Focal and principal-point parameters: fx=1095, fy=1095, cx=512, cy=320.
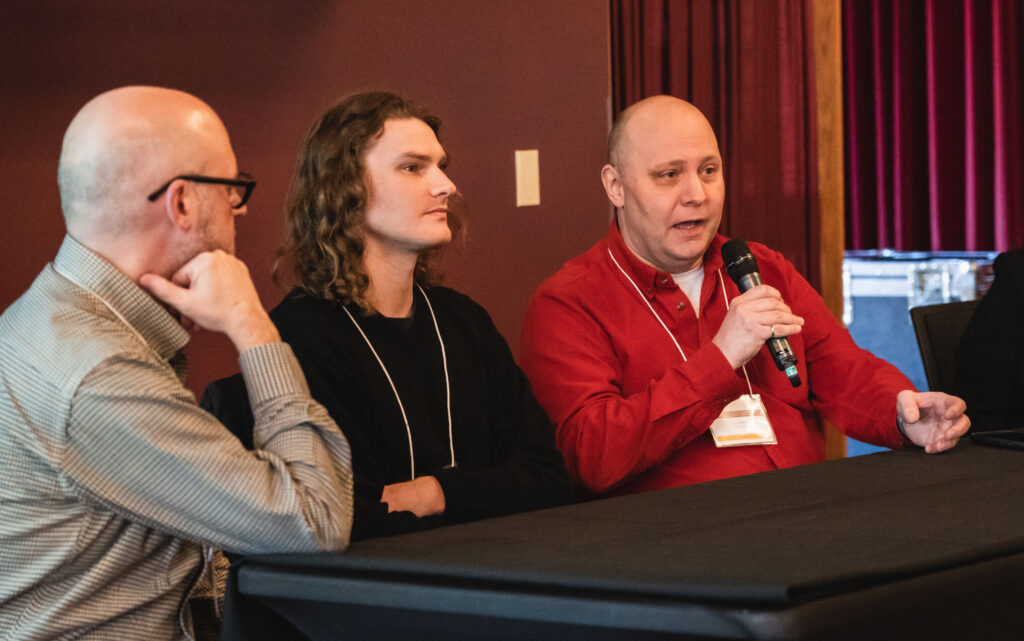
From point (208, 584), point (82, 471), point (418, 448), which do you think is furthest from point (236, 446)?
point (418, 448)

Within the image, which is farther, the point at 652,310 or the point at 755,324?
the point at 652,310

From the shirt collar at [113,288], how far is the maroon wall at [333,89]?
34.9 inches

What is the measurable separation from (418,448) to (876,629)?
0.95 m

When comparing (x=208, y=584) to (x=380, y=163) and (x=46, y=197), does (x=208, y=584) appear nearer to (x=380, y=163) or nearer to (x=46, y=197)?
(x=380, y=163)

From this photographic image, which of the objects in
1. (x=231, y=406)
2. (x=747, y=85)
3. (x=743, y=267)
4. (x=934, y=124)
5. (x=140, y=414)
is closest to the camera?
(x=140, y=414)

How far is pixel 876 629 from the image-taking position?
41.4 inches

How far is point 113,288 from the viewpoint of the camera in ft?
4.40

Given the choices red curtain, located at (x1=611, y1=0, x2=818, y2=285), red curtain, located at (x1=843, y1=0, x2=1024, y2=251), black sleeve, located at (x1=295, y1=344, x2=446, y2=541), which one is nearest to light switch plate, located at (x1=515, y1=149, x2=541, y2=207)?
red curtain, located at (x1=611, y1=0, x2=818, y2=285)

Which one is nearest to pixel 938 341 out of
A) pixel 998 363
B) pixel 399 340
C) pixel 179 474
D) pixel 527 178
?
pixel 998 363

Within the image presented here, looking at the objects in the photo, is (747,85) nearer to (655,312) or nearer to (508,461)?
(655,312)

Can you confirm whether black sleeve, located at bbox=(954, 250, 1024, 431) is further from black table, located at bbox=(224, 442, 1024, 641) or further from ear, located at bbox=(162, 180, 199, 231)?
ear, located at bbox=(162, 180, 199, 231)

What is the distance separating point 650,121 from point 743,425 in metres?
0.68

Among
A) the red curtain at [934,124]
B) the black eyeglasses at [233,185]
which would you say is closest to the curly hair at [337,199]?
the black eyeglasses at [233,185]

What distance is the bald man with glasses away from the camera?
1.24 m
